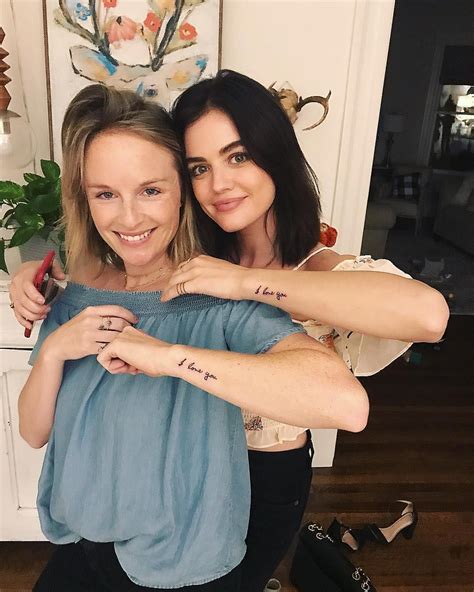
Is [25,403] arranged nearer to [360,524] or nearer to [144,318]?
[144,318]

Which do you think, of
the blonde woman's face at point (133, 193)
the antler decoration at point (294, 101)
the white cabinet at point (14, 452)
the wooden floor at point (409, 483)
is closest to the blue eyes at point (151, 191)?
the blonde woman's face at point (133, 193)

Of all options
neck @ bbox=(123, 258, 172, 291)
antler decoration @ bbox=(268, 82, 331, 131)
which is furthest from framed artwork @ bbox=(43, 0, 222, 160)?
neck @ bbox=(123, 258, 172, 291)

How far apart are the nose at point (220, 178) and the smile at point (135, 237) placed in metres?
0.14

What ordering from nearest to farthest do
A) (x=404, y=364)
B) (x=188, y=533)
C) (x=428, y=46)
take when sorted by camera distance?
(x=188, y=533)
(x=404, y=364)
(x=428, y=46)

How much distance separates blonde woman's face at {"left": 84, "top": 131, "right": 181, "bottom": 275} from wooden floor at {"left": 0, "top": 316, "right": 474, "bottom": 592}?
1.38 m

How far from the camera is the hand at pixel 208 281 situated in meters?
0.85

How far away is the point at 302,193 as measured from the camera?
1.08 m

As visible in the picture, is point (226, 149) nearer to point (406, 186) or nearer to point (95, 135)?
point (95, 135)

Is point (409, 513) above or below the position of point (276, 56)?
below

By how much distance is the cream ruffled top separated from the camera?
1001mm

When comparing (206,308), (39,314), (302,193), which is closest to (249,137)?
(302,193)

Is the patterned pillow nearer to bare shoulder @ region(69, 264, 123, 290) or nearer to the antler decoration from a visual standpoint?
the antler decoration

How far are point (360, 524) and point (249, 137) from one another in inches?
66.6

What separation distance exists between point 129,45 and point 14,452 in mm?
1320
